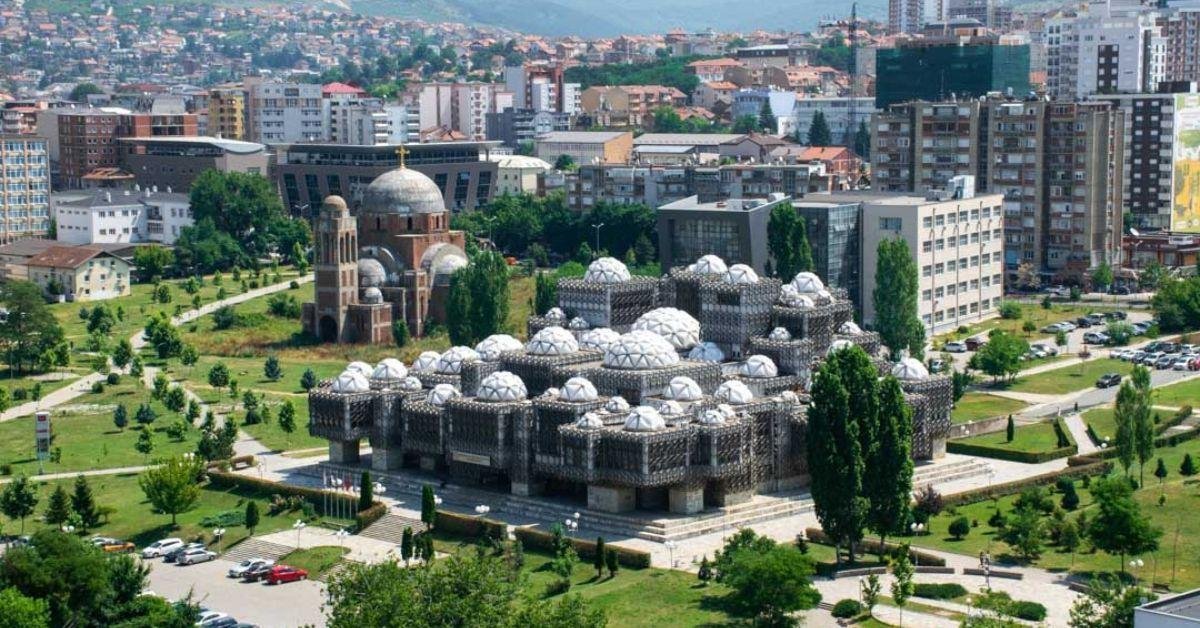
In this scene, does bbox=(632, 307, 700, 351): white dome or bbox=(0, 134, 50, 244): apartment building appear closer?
bbox=(632, 307, 700, 351): white dome

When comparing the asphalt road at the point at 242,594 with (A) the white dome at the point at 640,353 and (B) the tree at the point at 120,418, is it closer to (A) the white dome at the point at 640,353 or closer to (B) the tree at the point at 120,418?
(A) the white dome at the point at 640,353

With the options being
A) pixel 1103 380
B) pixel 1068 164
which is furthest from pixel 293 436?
pixel 1068 164

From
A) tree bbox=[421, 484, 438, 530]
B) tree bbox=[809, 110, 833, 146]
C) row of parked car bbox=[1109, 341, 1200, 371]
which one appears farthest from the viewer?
tree bbox=[809, 110, 833, 146]

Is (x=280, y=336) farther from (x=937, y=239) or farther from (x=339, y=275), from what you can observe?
(x=937, y=239)

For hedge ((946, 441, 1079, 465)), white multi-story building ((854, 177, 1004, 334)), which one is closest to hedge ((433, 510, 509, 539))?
hedge ((946, 441, 1079, 465))

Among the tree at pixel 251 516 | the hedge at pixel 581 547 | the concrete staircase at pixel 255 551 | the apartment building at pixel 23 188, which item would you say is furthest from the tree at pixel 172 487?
the apartment building at pixel 23 188

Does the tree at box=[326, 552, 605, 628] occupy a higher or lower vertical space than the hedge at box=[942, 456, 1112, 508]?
higher

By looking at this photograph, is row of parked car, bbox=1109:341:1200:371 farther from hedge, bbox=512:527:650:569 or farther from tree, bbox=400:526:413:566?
tree, bbox=400:526:413:566

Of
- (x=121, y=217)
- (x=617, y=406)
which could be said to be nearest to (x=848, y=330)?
(x=617, y=406)
